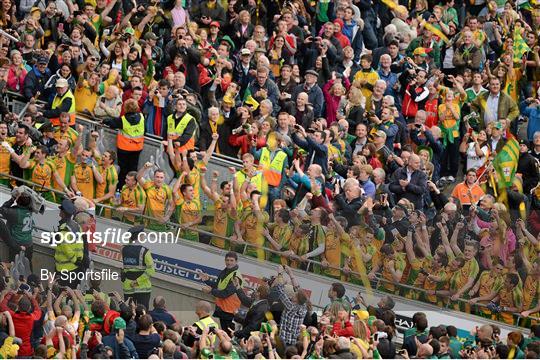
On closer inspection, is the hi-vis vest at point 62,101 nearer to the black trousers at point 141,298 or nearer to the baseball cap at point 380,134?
the black trousers at point 141,298

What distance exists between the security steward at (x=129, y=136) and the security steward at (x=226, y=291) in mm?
2568

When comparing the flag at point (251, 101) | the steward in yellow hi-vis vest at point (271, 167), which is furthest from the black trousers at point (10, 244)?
the flag at point (251, 101)

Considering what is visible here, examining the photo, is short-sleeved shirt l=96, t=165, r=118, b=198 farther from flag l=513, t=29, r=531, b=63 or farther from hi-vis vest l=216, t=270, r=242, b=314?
flag l=513, t=29, r=531, b=63

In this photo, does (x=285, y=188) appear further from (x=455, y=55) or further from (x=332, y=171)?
(x=455, y=55)

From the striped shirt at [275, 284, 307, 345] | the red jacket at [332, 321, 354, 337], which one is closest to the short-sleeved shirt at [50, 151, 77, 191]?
the striped shirt at [275, 284, 307, 345]

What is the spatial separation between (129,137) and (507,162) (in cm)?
492

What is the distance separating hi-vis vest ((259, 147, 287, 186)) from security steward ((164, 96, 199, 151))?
3.08ft

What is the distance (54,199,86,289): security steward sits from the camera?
84.2ft

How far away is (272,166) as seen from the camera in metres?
27.9

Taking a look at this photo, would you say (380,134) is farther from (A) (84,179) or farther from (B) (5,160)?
(B) (5,160)

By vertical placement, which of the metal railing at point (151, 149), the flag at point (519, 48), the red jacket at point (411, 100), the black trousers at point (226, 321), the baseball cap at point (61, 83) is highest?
the flag at point (519, 48)

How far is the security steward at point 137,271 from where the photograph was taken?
25.6 meters

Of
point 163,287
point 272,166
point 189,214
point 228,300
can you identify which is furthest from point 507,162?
point 163,287

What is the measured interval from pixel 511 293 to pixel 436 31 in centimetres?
780
